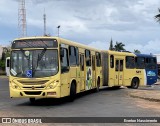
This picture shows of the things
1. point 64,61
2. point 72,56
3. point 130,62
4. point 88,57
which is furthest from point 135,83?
point 64,61

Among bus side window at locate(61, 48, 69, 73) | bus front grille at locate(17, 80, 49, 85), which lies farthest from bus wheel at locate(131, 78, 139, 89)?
bus front grille at locate(17, 80, 49, 85)

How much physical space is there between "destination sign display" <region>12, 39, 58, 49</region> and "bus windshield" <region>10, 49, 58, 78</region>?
0.23m

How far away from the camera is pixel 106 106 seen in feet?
59.3

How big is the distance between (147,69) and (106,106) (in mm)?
15677

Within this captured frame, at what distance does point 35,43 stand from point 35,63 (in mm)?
968

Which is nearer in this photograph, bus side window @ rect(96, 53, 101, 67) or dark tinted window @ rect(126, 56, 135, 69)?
bus side window @ rect(96, 53, 101, 67)

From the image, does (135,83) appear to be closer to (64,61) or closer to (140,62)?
(140,62)

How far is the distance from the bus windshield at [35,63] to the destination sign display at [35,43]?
0.75 feet

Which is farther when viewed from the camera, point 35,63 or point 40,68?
point 35,63

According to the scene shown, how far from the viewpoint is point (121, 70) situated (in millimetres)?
30594

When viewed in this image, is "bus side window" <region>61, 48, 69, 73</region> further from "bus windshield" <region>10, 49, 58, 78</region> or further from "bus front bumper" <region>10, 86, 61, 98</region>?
"bus front bumper" <region>10, 86, 61, 98</region>

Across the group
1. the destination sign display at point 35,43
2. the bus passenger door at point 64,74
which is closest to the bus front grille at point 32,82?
the bus passenger door at point 64,74

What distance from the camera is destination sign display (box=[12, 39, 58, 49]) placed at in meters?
18.2

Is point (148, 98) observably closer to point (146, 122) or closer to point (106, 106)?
point (106, 106)
